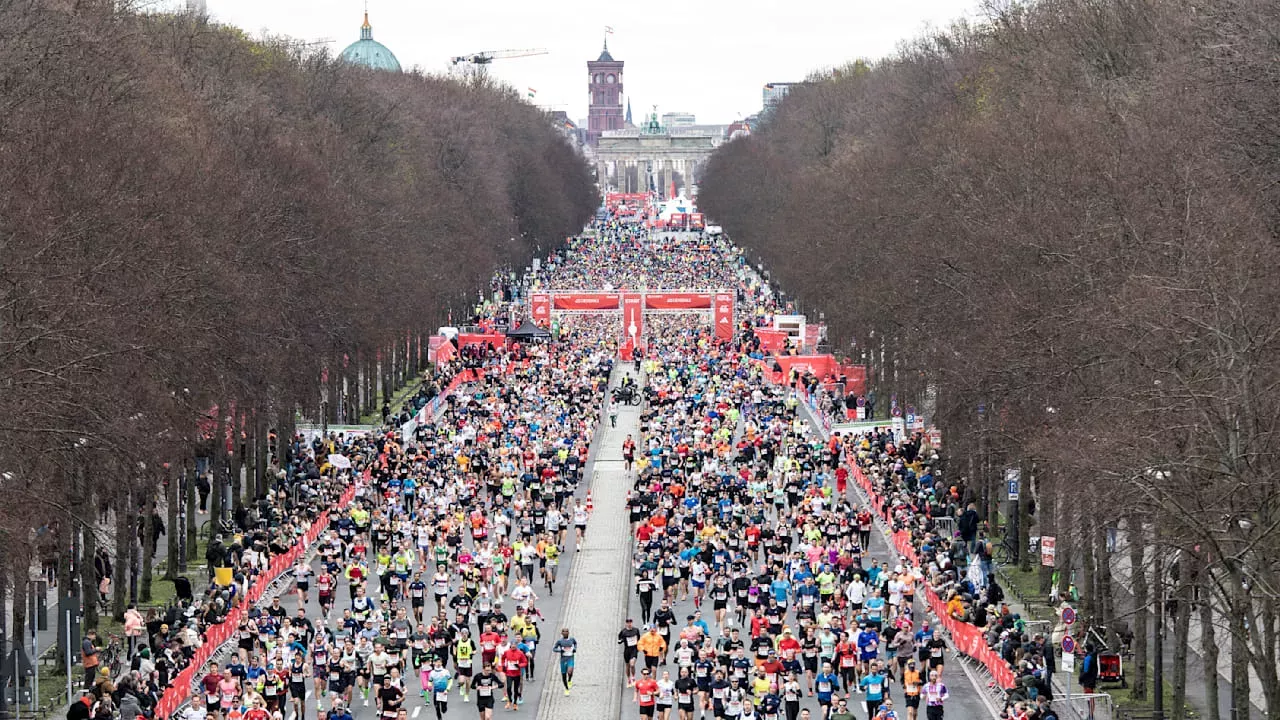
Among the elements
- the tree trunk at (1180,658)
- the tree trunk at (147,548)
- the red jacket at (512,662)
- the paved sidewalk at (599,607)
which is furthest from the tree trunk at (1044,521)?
the tree trunk at (147,548)

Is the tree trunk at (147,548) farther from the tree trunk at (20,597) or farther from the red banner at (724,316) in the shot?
the red banner at (724,316)

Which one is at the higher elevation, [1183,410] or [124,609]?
[1183,410]

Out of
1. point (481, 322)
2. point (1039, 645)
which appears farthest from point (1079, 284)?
point (481, 322)

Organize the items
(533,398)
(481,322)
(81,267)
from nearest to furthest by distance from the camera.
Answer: (81,267)
(533,398)
(481,322)

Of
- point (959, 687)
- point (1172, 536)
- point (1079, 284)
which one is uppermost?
point (1079, 284)

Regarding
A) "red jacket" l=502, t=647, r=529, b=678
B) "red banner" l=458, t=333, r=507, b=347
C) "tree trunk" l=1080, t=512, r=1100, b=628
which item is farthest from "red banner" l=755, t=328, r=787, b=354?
"red jacket" l=502, t=647, r=529, b=678

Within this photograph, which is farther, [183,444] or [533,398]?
[533,398]

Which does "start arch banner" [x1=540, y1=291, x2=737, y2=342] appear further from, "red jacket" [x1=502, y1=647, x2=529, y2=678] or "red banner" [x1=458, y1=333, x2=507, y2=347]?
"red jacket" [x1=502, y1=647, x2=529, y2=678]

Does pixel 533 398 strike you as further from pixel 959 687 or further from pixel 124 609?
pixel 959 687
